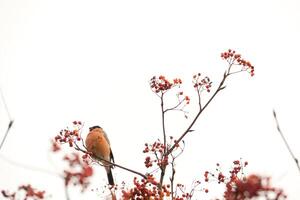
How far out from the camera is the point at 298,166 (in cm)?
240

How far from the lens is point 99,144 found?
9.62 m

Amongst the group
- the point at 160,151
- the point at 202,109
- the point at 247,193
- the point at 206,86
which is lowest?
the point at 247,193

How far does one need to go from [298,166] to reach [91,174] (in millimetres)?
1186

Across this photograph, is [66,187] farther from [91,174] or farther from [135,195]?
[135,195]

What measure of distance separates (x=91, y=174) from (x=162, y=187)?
9.06 ft

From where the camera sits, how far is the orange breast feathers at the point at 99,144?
9584 mm

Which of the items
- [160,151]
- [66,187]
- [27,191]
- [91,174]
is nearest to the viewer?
[66,187]

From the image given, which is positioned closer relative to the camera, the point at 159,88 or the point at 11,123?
the point at 11,123

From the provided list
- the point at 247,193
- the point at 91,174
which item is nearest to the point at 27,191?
the point at 91,174

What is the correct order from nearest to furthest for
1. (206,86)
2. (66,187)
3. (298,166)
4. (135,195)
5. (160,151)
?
1. (66,187)
2. (298,166)
3. (135,195)
4. (160,151)
5. (206,86)

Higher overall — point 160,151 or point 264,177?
point 160,151

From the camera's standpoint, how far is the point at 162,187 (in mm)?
5242

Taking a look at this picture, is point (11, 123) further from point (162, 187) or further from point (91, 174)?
point (162, 187)

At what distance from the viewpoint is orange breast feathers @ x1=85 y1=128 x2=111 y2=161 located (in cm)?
958
